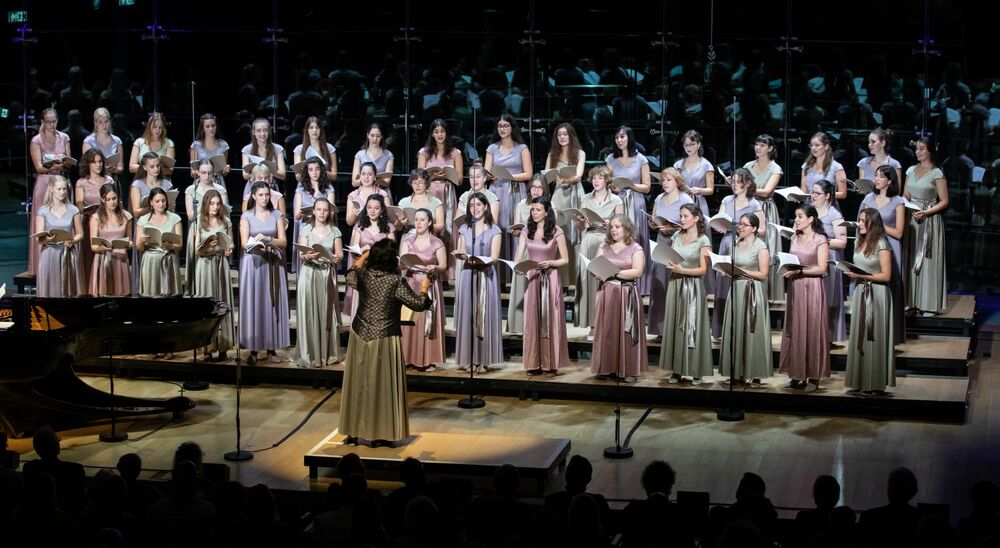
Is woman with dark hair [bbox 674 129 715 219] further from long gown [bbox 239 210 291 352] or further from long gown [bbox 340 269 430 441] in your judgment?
long gown [bbox 340 269 430 441]

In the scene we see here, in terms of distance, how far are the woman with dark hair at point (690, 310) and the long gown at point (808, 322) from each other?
0.57m

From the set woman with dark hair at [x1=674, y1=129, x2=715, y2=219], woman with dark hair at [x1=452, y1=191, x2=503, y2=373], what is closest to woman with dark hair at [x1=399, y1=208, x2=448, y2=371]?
woman with dark hair at [x1=452, y1=191, x2=503, y2=373]

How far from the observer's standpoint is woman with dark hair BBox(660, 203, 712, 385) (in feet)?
30.4

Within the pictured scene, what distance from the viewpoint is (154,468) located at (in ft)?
26.5

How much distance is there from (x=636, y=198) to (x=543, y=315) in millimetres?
1577

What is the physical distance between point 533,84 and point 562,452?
477 cm

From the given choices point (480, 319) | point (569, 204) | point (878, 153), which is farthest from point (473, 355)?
point (878, 153)

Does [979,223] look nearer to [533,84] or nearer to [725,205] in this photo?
[725,205]

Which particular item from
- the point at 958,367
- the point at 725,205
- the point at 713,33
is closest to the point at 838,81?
the point at 713,33

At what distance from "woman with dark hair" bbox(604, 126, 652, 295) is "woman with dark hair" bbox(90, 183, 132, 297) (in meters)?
3.72

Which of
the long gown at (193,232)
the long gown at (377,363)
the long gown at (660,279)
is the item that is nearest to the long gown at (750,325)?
the long gown at (660,279)

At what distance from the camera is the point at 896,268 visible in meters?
9.61

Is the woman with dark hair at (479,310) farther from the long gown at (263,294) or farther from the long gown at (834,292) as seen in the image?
the long gown at (834,292)

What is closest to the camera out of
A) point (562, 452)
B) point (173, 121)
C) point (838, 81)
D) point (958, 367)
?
point (562, 452)
